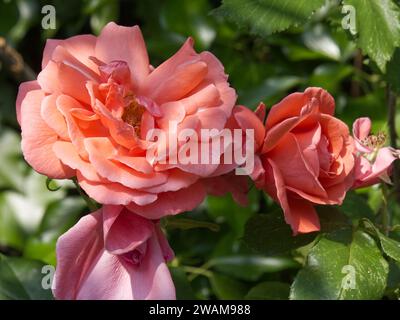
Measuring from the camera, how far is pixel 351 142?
0.71 metres

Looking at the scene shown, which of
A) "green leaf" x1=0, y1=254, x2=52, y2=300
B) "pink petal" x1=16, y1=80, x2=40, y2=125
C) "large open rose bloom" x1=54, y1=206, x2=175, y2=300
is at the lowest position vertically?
"green leaf" x1=0, y1=254, x2=52, y2=300

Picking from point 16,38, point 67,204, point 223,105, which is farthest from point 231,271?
point 16,38

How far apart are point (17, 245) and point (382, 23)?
813mm

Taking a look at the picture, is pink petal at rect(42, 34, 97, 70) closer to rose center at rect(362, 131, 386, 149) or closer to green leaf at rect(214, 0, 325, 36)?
green leaf at rect(214, 0, 325, 36)

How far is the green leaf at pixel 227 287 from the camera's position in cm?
110

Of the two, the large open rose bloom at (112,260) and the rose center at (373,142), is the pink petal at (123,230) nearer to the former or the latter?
the large open rose bloom at (112,260)

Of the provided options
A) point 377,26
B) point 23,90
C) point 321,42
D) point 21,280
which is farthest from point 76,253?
point 321,42

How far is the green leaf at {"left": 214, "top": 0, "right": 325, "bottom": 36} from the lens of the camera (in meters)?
0.77

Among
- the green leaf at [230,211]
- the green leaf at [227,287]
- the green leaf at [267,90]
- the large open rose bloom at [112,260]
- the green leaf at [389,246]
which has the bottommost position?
the green leaf at [227,287]

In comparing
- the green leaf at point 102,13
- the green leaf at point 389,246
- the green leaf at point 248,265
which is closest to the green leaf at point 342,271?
the green leaf at point 389,246

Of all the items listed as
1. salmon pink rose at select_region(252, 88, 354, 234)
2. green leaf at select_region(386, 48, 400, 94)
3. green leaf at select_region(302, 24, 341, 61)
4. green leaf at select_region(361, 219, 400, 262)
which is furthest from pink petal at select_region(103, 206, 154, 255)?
green leaf at select_region(302, 24, 341, 61)

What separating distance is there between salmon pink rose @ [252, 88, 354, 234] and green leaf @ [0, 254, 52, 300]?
0.31m

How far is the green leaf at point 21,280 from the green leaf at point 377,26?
1.37ft

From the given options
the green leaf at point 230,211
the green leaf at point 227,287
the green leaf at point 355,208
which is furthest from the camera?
the green leaf at point 230,211
